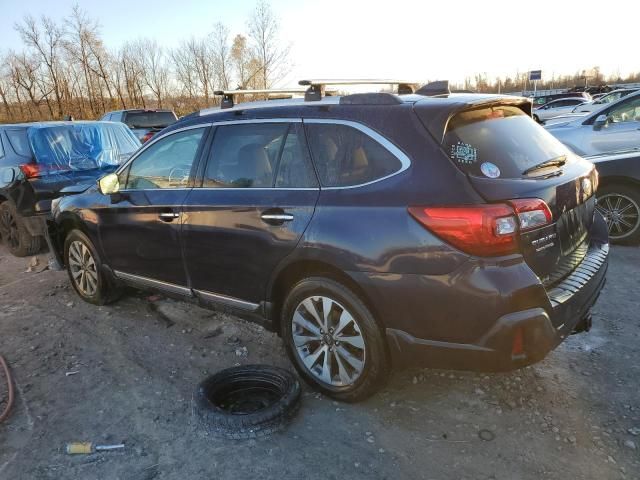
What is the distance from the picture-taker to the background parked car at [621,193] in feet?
18.7

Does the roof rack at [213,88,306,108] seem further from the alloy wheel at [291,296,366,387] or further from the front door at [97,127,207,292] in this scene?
the alloy wheel at [291,296,366,387]

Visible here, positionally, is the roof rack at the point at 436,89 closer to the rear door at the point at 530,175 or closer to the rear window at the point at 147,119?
the rear door at the point at 530,175

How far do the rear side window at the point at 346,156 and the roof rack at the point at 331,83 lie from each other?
0.28m

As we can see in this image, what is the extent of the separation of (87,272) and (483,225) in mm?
3942

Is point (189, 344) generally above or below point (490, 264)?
below

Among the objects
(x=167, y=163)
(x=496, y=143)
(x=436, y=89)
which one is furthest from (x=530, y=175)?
(x=167, y=163)

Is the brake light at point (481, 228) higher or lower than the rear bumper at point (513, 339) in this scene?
higher

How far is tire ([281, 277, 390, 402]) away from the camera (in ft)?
9.23

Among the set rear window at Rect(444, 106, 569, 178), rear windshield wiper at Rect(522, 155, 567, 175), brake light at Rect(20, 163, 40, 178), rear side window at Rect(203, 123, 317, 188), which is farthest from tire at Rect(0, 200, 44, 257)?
rear windshield wiper at Rect(522, 155, 567, 175)

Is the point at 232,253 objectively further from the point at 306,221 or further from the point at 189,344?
the point at 189,344

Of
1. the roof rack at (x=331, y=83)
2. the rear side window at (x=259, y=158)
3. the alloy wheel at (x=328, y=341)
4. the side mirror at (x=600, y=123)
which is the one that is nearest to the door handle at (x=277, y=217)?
the rear side window at (x=259, y=158)

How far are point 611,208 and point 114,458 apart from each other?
19.0 feet

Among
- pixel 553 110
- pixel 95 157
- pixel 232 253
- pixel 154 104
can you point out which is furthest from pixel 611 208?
pixel 154 104

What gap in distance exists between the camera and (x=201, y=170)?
141 inches
